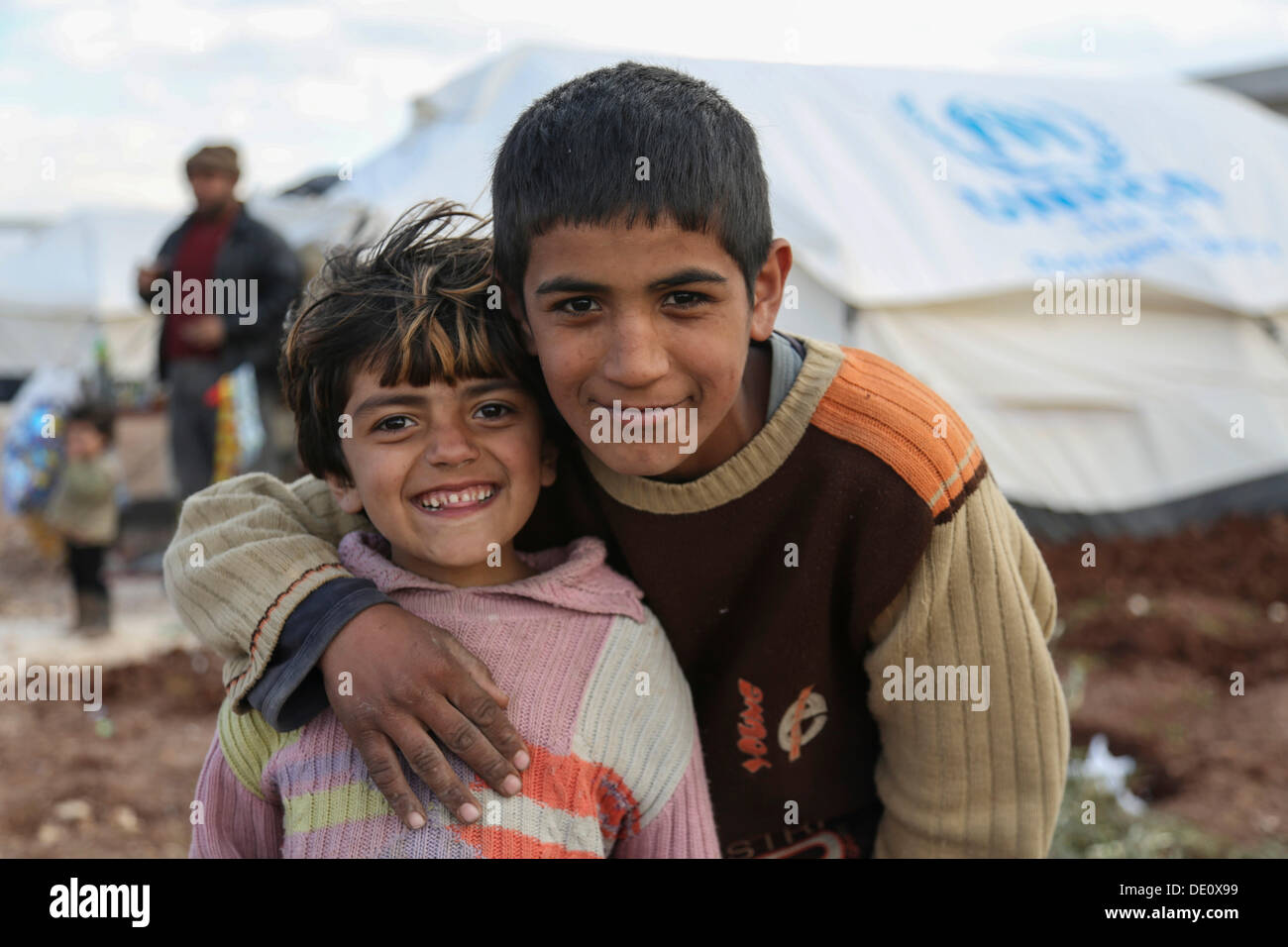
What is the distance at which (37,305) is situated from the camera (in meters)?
7.28

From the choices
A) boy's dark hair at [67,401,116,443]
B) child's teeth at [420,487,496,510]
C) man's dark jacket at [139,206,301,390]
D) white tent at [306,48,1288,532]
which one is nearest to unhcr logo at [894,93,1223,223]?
white tent at [306,48,1288,532]

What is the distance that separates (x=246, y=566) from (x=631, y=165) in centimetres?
60

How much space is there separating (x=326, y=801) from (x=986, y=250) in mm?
3816

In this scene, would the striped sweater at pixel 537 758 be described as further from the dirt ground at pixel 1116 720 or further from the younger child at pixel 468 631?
the dirt ground at pixel 1116 720

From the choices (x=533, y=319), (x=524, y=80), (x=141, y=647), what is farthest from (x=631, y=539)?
(x=141, y=647)

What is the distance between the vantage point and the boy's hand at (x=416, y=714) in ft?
3.73

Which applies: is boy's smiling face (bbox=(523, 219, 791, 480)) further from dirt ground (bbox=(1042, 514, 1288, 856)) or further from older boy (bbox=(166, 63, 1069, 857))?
dirt ground (bbox=(1042, 514, 1288, 856))

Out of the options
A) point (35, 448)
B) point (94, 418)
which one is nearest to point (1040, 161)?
point (94, 418)

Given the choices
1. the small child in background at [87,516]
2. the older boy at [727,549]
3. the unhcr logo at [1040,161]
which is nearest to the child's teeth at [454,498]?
the older boy at [727,549]

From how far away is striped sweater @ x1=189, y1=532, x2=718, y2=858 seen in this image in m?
1.16

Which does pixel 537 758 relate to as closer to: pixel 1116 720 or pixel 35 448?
pixel 1116 720

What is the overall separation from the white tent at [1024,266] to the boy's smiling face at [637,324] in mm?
2654

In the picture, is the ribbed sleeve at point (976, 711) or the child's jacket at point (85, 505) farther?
the child's jacket at point (85, 505)
